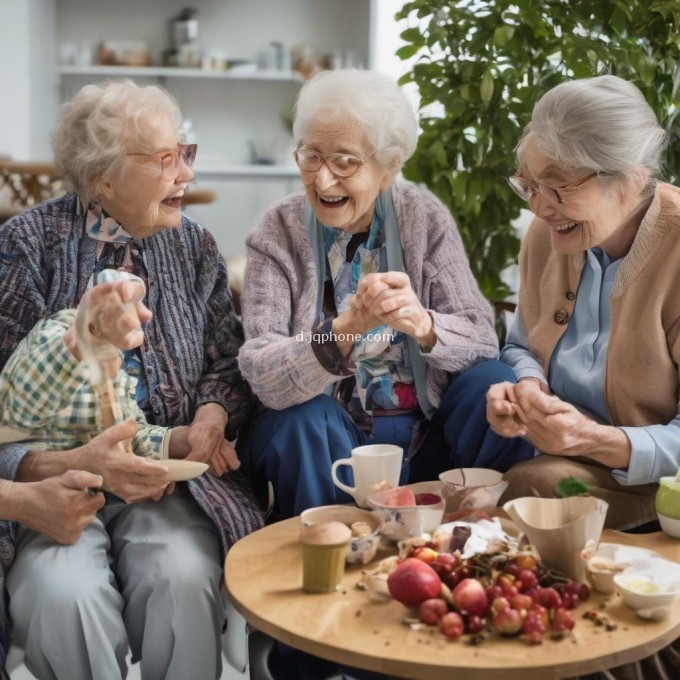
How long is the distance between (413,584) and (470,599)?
8cm

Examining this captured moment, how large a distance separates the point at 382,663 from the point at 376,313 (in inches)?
28.6

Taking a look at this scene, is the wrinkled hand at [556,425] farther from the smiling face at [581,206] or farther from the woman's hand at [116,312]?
the woman's hand at [116,312]

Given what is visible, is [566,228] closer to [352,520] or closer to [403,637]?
[352,520]

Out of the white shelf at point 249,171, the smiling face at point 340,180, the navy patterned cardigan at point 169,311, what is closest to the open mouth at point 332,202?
the smiling face at point 340,180

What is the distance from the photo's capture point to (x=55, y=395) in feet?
5.23

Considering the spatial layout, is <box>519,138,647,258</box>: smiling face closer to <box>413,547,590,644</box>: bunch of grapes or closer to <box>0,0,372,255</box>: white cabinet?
<box>413,547,590,644</box>: bunch of grapes

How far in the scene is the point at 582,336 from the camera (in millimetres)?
1980

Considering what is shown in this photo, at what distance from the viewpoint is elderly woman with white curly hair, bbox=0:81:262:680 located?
5.37ft

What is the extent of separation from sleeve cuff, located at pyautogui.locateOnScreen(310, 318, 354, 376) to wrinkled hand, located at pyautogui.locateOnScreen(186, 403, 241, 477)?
25 cm

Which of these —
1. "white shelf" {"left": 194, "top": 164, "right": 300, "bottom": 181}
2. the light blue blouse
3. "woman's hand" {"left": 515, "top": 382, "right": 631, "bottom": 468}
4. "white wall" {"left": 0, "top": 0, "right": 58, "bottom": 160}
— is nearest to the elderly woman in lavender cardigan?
the light blue blouse

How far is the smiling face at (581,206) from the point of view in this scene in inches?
72.2

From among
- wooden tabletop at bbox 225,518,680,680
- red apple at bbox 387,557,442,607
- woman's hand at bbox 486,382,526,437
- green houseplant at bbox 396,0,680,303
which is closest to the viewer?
wooden tabletop at bbox 225,518,680,680

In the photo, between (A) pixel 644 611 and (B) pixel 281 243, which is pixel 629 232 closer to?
(B) pixel 281 243

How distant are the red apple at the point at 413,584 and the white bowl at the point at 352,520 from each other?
0.15m
